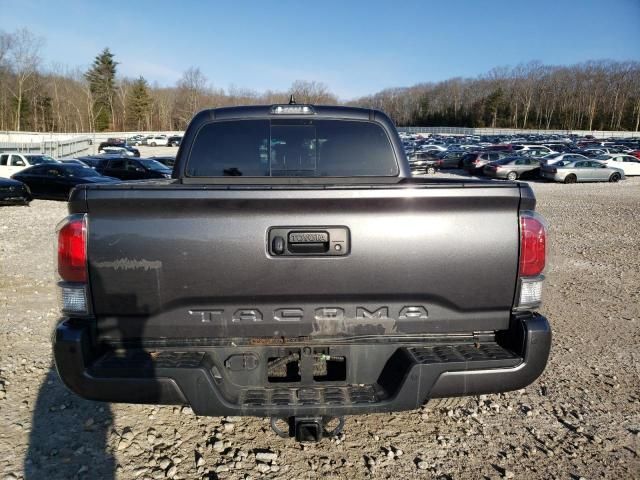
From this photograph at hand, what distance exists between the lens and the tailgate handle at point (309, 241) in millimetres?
2232

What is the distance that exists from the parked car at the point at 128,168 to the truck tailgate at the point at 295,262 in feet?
65.1

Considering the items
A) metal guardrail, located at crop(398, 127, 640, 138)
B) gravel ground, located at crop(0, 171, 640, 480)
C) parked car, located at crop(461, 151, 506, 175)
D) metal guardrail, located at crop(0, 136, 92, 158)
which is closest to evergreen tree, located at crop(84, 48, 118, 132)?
metal guardrail, located at crop(0, 136, 92, 158)

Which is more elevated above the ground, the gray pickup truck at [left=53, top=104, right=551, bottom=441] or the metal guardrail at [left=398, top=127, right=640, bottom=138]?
the metal guardrail at [left=398, top=127, right=640, bottom=138]

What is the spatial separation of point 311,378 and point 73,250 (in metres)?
1.36

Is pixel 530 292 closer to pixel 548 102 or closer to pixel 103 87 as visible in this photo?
pixel 103 87

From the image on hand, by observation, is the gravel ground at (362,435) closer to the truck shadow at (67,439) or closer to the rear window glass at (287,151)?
the truck shadow at (67,439)

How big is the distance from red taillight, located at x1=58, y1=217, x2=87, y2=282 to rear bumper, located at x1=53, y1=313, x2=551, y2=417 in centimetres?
25

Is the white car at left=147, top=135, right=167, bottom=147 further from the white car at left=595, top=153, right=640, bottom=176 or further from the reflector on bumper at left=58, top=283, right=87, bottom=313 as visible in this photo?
the reflector on bumper at left=58, top=283, right=87, bottom=313

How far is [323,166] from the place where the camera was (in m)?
3.46

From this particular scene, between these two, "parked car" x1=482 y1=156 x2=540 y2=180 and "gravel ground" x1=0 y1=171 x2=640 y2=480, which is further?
"parked car" x1=482 y1=156 x2=540 y2=180

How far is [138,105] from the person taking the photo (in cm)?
9988

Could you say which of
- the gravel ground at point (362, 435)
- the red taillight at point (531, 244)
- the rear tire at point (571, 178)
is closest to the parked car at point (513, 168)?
the rear tire at point (571, 178)

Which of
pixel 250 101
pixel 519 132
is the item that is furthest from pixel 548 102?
pixel 250 101

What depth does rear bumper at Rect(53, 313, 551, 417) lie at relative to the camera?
2.18 metres
